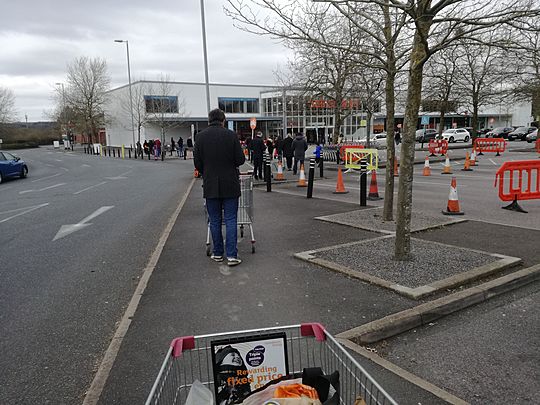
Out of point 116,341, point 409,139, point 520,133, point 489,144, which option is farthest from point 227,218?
point 520,133

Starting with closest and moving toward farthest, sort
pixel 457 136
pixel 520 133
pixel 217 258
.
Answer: pixel 217 258 → pixel 457 136 → pixel 520 133

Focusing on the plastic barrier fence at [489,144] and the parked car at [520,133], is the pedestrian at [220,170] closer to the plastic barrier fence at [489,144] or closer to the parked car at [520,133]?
the plastic barrier fence at [489,144]

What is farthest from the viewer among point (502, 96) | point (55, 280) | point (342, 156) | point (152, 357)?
point (502, 96)

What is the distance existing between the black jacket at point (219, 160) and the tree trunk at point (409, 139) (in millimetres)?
2253

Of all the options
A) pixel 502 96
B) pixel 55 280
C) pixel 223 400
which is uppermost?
pixel 502 96

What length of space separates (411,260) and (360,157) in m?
15.5

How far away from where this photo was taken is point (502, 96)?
3703 cm

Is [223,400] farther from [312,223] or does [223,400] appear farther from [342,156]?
[342,156]

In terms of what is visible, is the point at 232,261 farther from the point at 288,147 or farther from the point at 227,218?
the point at 288,147

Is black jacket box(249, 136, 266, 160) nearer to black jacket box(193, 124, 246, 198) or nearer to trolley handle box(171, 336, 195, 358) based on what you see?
black jacket box(193, 124, 246, 198)

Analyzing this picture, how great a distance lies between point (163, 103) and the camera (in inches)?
2249

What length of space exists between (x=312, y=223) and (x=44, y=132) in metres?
108

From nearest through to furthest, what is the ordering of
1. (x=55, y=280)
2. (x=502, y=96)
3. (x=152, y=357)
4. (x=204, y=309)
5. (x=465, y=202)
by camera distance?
(x=152, y=357) < (x=204, y=309) < (x=55, y=280) < (x=465, y=202) < (x=502, y=96)

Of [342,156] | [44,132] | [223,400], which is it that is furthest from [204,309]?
[44,132]
